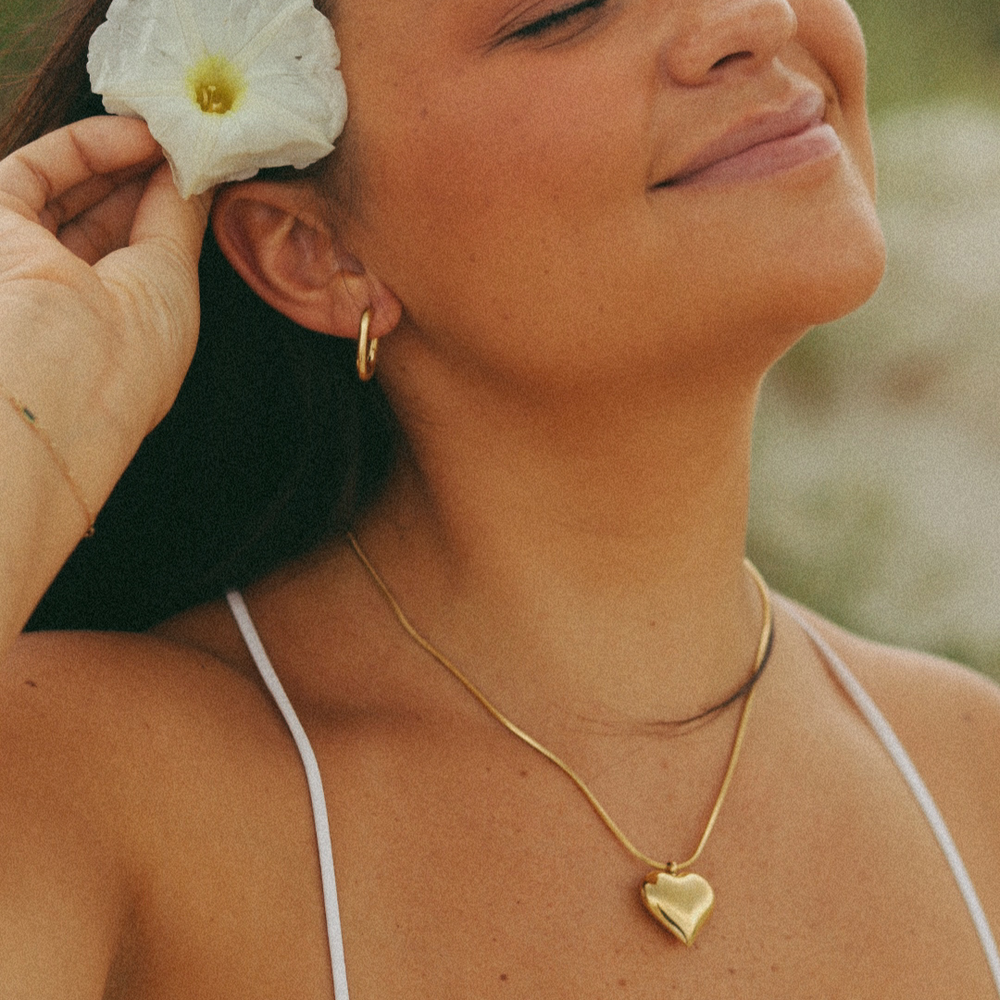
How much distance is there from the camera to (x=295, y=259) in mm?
1884

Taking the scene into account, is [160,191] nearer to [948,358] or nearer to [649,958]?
[649,958]

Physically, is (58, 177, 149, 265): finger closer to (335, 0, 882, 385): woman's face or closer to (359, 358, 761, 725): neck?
(335, 0, 882, 385): woman's face

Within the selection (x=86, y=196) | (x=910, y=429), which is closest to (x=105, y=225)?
(x=86, y=196)

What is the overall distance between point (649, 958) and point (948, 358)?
3228mm

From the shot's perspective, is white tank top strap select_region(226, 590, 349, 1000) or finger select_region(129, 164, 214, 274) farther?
finger select_region(129, 164, 214, 274)

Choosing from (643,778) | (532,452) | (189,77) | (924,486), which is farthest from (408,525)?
(924,486)

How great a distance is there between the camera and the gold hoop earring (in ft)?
5.90

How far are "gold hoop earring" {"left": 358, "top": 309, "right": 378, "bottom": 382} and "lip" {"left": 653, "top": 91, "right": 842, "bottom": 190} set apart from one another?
17.9 inches

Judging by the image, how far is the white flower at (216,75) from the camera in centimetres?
164

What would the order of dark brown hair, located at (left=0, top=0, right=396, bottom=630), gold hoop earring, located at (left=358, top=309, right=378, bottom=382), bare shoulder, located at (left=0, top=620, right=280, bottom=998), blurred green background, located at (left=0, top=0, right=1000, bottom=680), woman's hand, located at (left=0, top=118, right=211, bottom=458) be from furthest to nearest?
blurred green background, located at (left=0, top=0, right=1000, bottom=680) < dark brown hair, located at (left=0, top=0, right=396, bottom=630) < gold hoop earring, located at (left=358, top=309, right=378, bottom=382) < woman's hand, located at (left=0, top=118, right=211, bottom=458) < bare shoulder, located at (left=0, top=620, right=280, bottom=998)

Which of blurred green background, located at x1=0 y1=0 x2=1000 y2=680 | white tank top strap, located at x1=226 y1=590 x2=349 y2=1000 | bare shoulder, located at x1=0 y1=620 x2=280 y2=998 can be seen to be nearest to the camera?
bare shoulder, located at x1=0 y1=620 x2=280 y2=998

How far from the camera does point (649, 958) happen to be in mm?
1650

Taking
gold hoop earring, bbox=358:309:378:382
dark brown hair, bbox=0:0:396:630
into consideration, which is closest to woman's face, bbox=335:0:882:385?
gold hoop earring, bbox=358:309:378:382

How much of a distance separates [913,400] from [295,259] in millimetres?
2999
